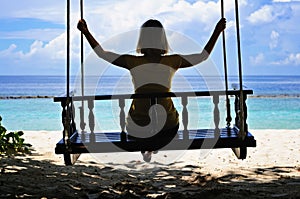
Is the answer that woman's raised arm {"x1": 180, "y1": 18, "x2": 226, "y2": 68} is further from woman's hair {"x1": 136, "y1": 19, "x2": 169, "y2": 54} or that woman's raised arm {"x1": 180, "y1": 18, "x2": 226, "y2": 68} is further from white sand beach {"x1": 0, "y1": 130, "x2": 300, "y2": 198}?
white sand beach {"x1": 0, "y1": 130, "x2": 300, "y2": 198}

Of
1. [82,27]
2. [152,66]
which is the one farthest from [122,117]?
[82,27]

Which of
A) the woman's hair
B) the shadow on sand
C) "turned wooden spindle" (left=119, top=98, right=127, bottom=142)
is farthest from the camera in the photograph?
the shadow on sand

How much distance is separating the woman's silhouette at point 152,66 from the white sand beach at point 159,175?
1202 mm

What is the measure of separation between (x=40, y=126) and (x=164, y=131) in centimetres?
1613

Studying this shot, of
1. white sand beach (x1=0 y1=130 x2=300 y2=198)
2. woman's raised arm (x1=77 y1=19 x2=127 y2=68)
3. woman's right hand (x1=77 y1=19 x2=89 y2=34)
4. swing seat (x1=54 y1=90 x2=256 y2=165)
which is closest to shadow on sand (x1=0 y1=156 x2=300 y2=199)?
white sand beach (x1=0 y1=130 x2=300 y2=198)

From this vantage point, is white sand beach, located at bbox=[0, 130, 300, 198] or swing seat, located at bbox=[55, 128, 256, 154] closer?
swing seat, located at bbox=[55, 128, 256, 154]

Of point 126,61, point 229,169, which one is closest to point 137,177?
point 229,169

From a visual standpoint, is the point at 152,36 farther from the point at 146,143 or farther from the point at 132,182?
the point at 132,182

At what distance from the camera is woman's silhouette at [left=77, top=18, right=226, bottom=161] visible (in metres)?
5.02

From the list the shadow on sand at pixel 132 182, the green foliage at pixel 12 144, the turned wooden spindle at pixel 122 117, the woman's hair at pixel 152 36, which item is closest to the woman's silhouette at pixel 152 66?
the woman's hair at pixel 152 36

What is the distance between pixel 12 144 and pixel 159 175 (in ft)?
11.0

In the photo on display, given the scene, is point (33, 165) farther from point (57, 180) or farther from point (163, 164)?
point (163, 164)

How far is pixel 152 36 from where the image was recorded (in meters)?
5.01

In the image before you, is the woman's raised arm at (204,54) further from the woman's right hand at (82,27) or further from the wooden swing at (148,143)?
the woman's right hand at (82,27)
